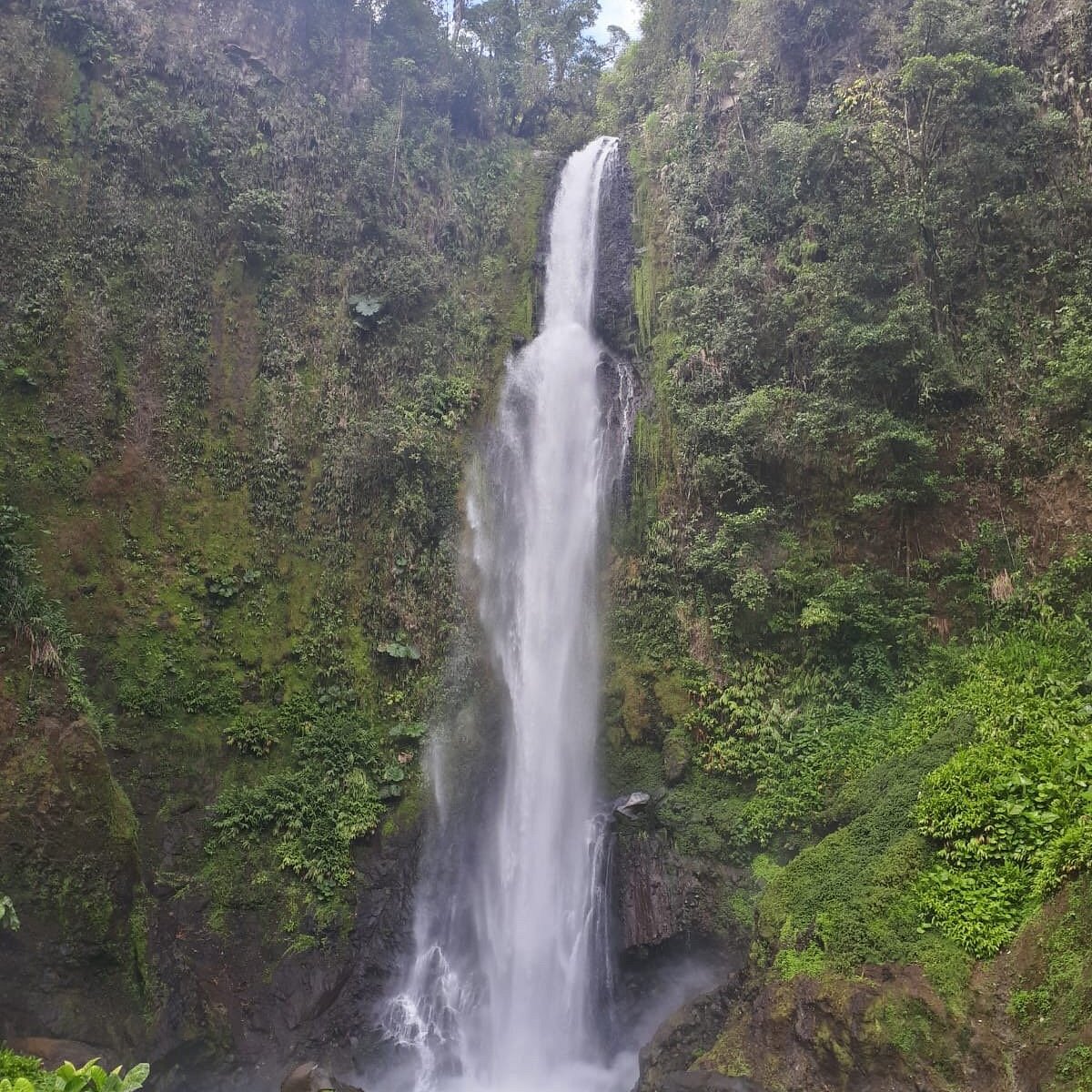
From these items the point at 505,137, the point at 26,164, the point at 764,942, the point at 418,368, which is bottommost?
the point at 764,942

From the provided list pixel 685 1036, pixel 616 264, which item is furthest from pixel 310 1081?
pixel 616 264

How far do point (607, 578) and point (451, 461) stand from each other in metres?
4.37

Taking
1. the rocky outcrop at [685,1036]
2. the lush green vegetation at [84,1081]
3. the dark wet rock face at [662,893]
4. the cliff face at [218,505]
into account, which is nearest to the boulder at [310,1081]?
the cliff face at [218,505]

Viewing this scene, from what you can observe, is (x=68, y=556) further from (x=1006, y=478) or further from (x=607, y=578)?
(x=1006, y=478)

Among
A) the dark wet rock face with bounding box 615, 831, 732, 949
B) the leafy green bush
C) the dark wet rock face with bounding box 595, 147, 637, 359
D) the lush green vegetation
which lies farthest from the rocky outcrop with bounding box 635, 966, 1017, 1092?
the dark wet rock face with bounding box 595, 147, 637, 359

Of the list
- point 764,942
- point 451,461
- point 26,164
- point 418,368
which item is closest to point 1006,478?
point 764,942

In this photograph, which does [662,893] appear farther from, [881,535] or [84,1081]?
[84,1081]

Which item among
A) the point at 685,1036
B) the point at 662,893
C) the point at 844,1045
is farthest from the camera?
the point at 662,893

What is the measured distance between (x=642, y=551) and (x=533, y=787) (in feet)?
16.5

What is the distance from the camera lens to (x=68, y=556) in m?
12.4

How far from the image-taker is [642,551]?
14.9 metres

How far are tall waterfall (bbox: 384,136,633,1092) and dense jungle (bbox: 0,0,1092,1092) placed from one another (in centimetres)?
58

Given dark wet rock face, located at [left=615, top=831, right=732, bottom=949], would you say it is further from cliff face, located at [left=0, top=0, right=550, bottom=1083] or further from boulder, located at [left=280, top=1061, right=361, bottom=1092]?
boulder, located at [left=280, top=1061, right=361, bottom=1092]

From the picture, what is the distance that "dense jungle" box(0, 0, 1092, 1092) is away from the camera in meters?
8.66
